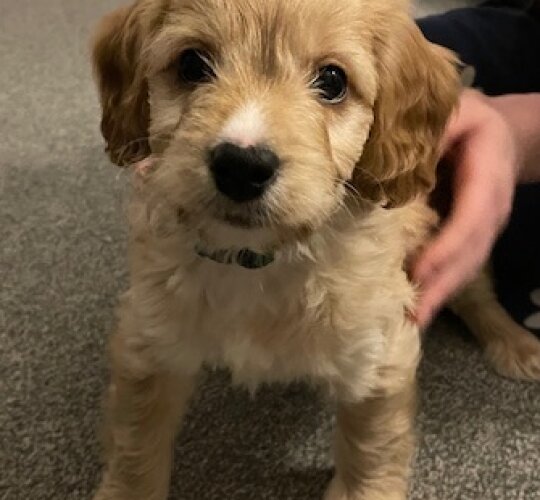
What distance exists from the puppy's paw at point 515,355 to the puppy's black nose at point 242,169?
2.54ft

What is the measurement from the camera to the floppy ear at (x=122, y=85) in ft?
3.31

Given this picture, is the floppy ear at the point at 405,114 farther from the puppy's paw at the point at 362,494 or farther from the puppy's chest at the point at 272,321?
the puppy's paw at the point at 362,494

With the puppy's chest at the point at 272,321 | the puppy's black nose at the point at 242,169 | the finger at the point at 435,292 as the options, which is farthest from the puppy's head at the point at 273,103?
the finger at the point at 435,292

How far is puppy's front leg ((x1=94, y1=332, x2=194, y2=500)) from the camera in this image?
116cm

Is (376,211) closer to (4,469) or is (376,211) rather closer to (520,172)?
(520,172)

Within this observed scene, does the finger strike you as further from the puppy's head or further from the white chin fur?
the white chin fur

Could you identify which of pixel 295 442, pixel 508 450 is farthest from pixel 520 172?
pixel 295 442

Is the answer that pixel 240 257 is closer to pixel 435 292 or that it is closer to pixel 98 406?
pixel 435 292

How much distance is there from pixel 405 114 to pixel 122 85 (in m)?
0.32

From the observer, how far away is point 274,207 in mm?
868

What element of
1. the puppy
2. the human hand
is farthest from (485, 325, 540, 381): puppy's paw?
the puppy

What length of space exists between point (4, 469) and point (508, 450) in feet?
2.41

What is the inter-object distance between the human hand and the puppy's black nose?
437 mm

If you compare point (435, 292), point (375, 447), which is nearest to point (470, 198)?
point (435, 292)
